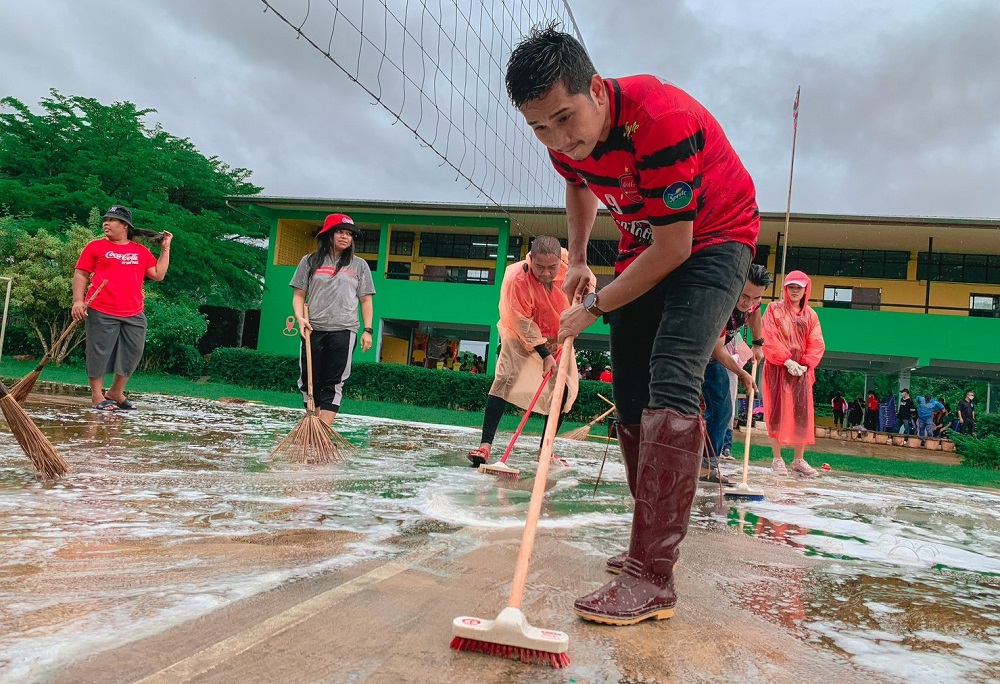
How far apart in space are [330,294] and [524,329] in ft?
5.14

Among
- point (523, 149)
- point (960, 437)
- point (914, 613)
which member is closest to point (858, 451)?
point (960, 437)

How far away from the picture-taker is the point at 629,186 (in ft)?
7.43

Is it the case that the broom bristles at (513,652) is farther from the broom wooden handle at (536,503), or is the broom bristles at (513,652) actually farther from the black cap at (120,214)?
the black cap at (120,214)

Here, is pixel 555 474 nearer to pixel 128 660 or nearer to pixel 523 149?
pixel 128 660

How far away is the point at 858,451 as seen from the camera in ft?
46.6

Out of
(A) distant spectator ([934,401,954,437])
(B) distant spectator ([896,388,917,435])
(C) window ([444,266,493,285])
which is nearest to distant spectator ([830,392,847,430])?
(B) distant spectator ([896,388,917,435])

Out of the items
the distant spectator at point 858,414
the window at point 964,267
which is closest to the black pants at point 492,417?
the distant spectator at point 858,414

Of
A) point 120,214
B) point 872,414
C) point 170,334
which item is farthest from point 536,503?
point 872,414

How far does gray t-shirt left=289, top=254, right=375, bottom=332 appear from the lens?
226 inches

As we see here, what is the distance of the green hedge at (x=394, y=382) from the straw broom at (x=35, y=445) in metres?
13.0

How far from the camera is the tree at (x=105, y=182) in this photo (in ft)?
70.7

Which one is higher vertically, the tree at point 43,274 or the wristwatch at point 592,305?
the tree at point 43,274

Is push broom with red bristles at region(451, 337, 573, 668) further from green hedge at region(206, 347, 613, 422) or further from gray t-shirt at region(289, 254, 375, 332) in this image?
green hedge at region(206, 347, 613, 422)

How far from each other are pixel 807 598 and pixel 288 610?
5.19ft
